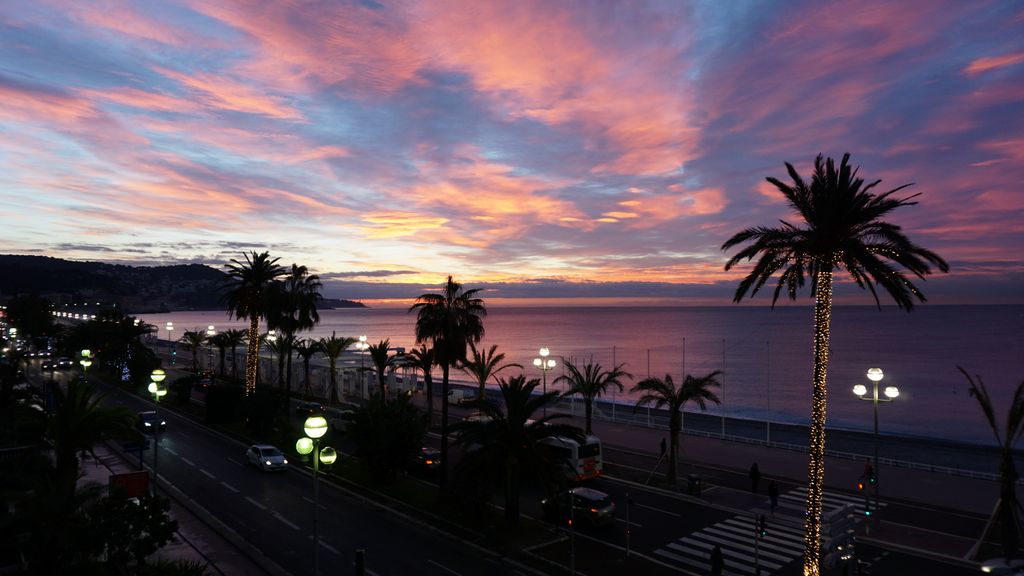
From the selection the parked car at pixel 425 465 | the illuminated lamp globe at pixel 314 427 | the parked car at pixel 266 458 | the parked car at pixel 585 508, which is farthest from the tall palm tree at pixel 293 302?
the illuminated lamp globe at pixel 314 427

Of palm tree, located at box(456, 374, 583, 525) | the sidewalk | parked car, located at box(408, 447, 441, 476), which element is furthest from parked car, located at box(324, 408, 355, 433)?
palm tree, located at box(456, 374, 583, 525)

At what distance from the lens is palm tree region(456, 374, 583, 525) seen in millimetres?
24812

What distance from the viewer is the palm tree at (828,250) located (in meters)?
18.8

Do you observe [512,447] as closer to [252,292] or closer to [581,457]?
[581,457]

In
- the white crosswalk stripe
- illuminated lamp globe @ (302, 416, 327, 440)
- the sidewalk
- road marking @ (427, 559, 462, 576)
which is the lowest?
the white crosswalk stripe

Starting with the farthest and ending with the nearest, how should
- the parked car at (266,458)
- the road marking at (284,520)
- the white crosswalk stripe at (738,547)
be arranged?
the parked car at (266,458)
the road marking at (284,520)
the white crosswalk stripe at (738,547)

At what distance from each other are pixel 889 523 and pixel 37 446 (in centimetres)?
3827

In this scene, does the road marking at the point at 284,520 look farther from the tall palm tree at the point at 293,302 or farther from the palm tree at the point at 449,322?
the tall palm tree at the point at 293,302

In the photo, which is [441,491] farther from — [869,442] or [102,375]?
[102,375]

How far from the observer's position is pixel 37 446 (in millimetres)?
23312

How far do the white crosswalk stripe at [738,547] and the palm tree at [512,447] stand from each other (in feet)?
19.7

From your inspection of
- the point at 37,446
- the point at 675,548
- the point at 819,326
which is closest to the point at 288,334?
the point at 37,446

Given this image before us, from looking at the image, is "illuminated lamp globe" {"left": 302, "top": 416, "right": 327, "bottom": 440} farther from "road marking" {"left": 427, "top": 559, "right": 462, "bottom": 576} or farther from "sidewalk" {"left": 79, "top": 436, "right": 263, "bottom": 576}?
"road marking" {"left": 427, "top": 559, "right": 462, "bottom": 576}

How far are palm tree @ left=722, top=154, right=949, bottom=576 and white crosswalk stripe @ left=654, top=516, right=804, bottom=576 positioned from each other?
11.5 feet
